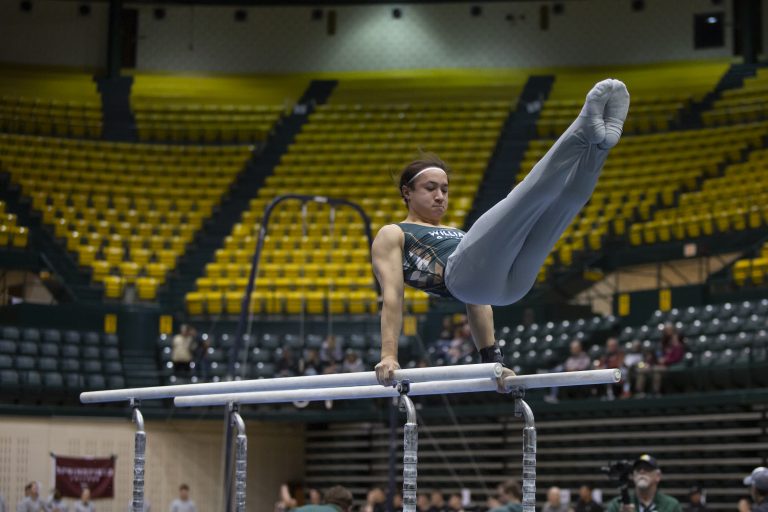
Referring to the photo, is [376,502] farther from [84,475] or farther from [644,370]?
[84,475]

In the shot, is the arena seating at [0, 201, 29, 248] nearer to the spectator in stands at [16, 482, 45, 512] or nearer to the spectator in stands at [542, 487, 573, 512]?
the spectator in stands at [16, 482, 45, 512]

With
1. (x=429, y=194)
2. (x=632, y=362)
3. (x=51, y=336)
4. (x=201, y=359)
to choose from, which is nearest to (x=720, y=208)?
(x=632, y=362)

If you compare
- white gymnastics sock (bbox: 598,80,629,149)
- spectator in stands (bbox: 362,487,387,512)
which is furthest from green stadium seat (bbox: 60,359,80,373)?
white gymnastics sock (bbox: 598,80,629,149)

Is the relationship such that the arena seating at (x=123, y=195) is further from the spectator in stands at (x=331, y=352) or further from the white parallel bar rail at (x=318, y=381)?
the white parallel bar rail at (x=318, y=381)

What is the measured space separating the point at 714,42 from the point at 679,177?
24.1 ft

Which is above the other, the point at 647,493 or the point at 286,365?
the point at 286,365

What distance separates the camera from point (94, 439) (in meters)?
19.5

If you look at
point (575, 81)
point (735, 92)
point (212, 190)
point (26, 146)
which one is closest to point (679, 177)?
point (735, 92)

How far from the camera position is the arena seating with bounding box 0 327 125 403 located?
63.1 ft

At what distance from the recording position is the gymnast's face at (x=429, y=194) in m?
6.63

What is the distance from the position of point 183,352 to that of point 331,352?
2.56m

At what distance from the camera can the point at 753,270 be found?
17.6 m

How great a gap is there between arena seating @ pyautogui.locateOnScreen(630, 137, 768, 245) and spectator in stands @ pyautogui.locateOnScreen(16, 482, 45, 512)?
10549 mm

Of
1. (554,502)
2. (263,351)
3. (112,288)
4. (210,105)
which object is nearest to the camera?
(554,502)
